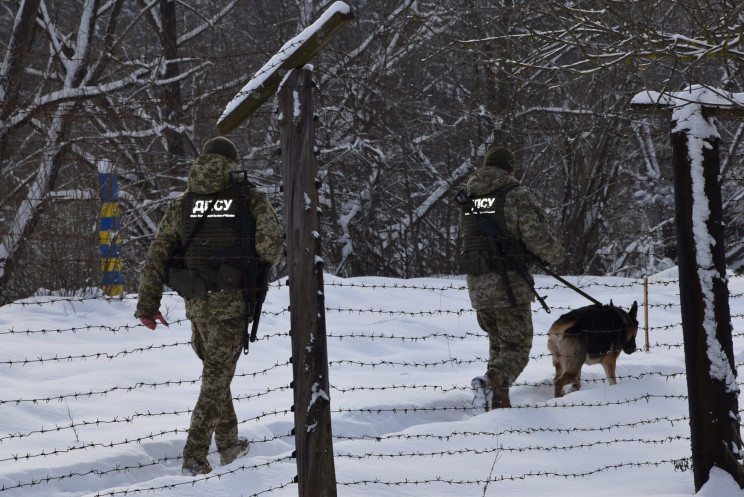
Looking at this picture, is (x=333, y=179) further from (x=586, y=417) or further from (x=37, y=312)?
(x=586, y=417)

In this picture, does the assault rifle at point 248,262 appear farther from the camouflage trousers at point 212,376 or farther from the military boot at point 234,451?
the military boot at point 234,451

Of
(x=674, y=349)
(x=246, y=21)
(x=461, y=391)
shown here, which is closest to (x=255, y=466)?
(x=461, y=391)

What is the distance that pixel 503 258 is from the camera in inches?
217

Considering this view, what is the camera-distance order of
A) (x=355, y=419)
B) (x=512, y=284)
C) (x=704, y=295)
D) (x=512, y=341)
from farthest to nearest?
(x=512, y=341), (x=512, y=284), (x=355, y=419), (x=704, y=295)

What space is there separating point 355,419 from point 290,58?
318 centimetres

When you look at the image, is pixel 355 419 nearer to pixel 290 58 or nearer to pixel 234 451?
pixel 234 451

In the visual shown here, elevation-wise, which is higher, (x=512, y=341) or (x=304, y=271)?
(x=304, y=271)

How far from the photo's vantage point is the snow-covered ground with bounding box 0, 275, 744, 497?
4039 millimetres

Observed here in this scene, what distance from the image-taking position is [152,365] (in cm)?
685

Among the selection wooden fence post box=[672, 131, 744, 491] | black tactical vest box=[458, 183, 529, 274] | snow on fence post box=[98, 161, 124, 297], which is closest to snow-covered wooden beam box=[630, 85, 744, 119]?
wooden fence post box=[672, 131, 744, 491]

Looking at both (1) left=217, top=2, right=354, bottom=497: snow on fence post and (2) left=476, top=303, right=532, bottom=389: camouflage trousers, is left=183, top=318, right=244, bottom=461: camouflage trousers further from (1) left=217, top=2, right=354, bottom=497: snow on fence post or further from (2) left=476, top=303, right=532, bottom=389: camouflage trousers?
(2) left=476, top=303, right=532, bottom=389: camouflage trousers

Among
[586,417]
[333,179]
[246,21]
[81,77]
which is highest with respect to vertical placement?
[246,21]

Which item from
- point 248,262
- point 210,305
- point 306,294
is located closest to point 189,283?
point 210,305

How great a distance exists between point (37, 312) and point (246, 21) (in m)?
8.77
